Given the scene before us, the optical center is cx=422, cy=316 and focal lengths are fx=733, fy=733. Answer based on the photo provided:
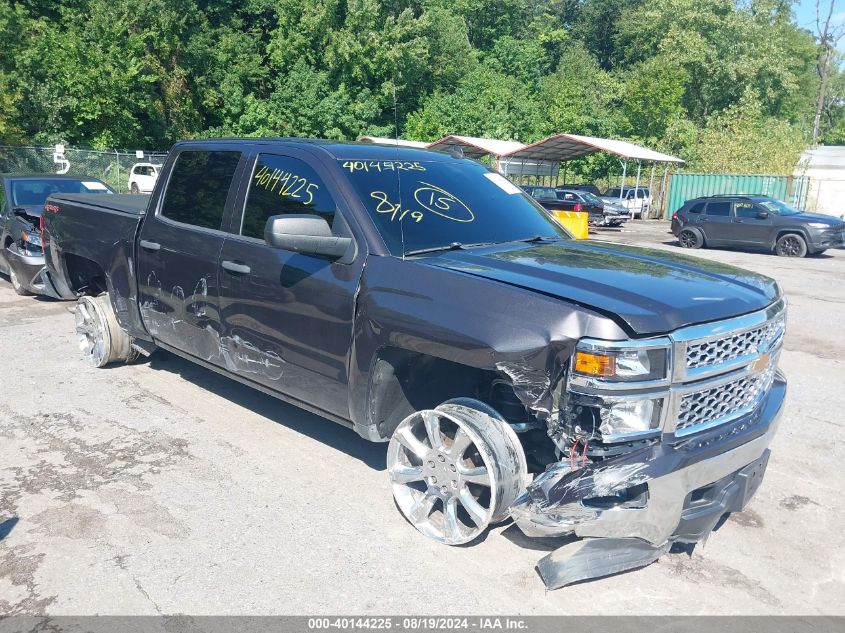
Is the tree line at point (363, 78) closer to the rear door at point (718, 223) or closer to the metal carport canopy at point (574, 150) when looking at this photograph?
the metal carport canopy at point (574, 150)

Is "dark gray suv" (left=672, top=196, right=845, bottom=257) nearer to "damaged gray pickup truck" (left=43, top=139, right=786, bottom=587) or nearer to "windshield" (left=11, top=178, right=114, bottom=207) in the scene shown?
"windshield" (left=11, top=178, right=114, bottom=207)

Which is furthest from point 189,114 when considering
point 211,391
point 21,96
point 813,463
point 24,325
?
point 813,463

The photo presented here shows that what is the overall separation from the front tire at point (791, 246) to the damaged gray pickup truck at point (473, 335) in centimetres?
1655

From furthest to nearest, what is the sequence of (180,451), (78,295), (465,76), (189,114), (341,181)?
(465,76)
(189,114)
(78,295)
(180,451)
(341,181)

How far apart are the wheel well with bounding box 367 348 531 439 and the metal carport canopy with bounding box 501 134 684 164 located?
26.2 m

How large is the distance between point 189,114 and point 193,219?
35.8 metres

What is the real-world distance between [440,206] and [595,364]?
1747 millimetres

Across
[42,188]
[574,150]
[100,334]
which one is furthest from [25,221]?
[574,150]

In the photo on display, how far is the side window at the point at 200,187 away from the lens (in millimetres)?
4934

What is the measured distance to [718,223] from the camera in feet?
67.5

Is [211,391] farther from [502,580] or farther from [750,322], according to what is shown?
[750,322]

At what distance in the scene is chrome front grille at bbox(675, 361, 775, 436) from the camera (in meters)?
3.17

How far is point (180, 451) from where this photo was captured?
15.8 ft

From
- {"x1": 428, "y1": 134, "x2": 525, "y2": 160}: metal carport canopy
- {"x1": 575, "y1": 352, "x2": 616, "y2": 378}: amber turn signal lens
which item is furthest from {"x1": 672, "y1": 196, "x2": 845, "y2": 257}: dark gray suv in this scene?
{"x1": 575, "y1": 352, "x2": 616, "y2": 378}: amber turn signal lens
